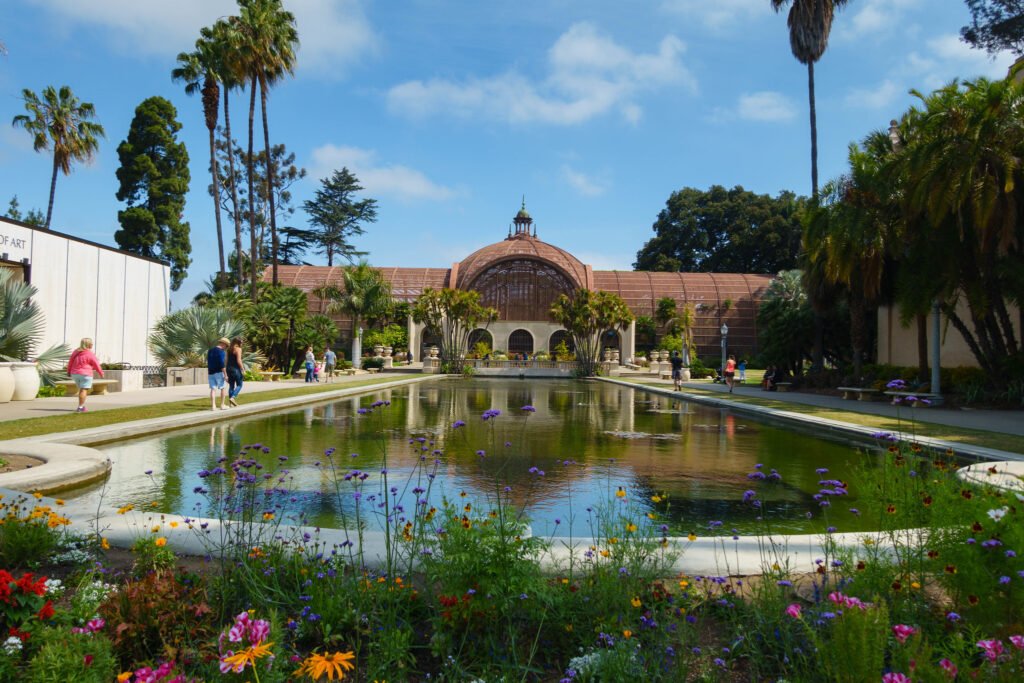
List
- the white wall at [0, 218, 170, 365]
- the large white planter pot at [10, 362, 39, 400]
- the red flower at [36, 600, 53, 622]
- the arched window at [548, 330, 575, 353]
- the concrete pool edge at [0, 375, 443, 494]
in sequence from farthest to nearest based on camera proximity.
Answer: the arched window at [548, 330, 575, 353]
the white wall at [0, 218, 170, 365]
the large white planter pot at [10, 362, 39, 400]
the concrete pool edge at [0, 375, 443, 494]
the red flower at [36, 600, 53, 622]

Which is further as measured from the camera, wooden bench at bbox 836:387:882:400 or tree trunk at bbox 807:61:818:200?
tree trunk at bbox 807:61:818:200

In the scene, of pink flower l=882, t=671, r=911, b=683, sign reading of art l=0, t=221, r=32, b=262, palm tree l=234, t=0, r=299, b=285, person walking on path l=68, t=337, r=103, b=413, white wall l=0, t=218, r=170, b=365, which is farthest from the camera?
palm tree l=234, t=0, r=299, b=285

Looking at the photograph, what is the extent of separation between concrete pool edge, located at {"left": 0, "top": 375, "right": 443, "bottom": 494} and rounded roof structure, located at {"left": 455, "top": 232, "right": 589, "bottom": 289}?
150 feet

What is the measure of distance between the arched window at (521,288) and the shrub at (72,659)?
58054 millimetres

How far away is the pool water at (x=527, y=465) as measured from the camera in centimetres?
626

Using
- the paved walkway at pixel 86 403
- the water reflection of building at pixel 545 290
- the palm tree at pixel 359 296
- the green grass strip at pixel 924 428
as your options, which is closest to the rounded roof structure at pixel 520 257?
the water reflection of building at pixel 545 290

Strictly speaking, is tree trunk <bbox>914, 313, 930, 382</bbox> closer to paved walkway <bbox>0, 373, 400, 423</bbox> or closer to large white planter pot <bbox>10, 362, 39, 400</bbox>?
paved walkway <bbox>0, 373, 400, 423</bbox>

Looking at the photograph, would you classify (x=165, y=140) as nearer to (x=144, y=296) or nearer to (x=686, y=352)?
(x=144, y=296)

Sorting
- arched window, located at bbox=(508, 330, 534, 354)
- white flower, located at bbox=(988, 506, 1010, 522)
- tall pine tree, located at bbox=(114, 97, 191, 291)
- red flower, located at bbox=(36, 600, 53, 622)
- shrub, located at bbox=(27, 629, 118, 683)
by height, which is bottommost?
shrub, located at bbox=(27, 629, 118, 683)

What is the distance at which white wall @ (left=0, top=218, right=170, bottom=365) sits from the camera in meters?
23.0

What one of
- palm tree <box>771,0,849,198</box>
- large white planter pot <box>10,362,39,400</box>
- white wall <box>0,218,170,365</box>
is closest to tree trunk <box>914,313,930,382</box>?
palm tree <box>771,0,849,198</box>

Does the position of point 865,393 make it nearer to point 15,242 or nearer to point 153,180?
point 15,242

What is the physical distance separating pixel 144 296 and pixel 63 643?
30.5 meters

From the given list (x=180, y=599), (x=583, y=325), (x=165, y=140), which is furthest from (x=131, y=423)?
(x=165, y=140)
